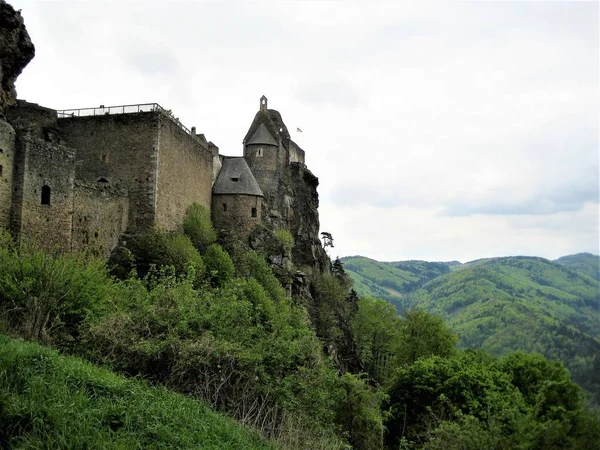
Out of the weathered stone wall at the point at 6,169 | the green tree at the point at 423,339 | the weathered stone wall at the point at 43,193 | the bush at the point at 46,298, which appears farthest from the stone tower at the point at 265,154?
the bush at the point at 46,298

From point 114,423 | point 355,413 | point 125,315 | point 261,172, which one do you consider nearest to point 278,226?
point 261,172

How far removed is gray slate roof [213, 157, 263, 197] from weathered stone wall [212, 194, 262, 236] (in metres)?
0.40

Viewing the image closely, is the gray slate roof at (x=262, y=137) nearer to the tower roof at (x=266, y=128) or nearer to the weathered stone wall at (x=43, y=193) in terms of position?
the tower roof at (x=266, y=128)

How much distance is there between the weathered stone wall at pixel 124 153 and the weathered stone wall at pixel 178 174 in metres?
0.58

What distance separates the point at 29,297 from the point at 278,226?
3257 centimetres

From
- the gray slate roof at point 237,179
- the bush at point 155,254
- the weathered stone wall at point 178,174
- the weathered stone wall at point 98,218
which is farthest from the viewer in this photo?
the gray slate roof at point 237,179

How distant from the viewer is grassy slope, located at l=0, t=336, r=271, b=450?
9.99 m

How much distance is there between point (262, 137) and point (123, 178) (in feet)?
66.0

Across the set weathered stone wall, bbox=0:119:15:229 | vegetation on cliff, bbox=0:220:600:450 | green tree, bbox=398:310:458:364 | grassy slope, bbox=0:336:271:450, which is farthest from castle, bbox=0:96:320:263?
green tree, bbox=398:310:458:364

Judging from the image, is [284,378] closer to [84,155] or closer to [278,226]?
[84,155]

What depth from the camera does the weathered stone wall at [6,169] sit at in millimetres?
22594

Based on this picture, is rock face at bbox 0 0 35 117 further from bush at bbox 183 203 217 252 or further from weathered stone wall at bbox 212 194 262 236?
weathered stone wall at bbox 212 194 262 236

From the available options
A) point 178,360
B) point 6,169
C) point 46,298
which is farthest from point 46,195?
point 178,360

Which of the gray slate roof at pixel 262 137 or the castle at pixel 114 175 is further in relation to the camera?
the gray slate roof at pixel 262 137
